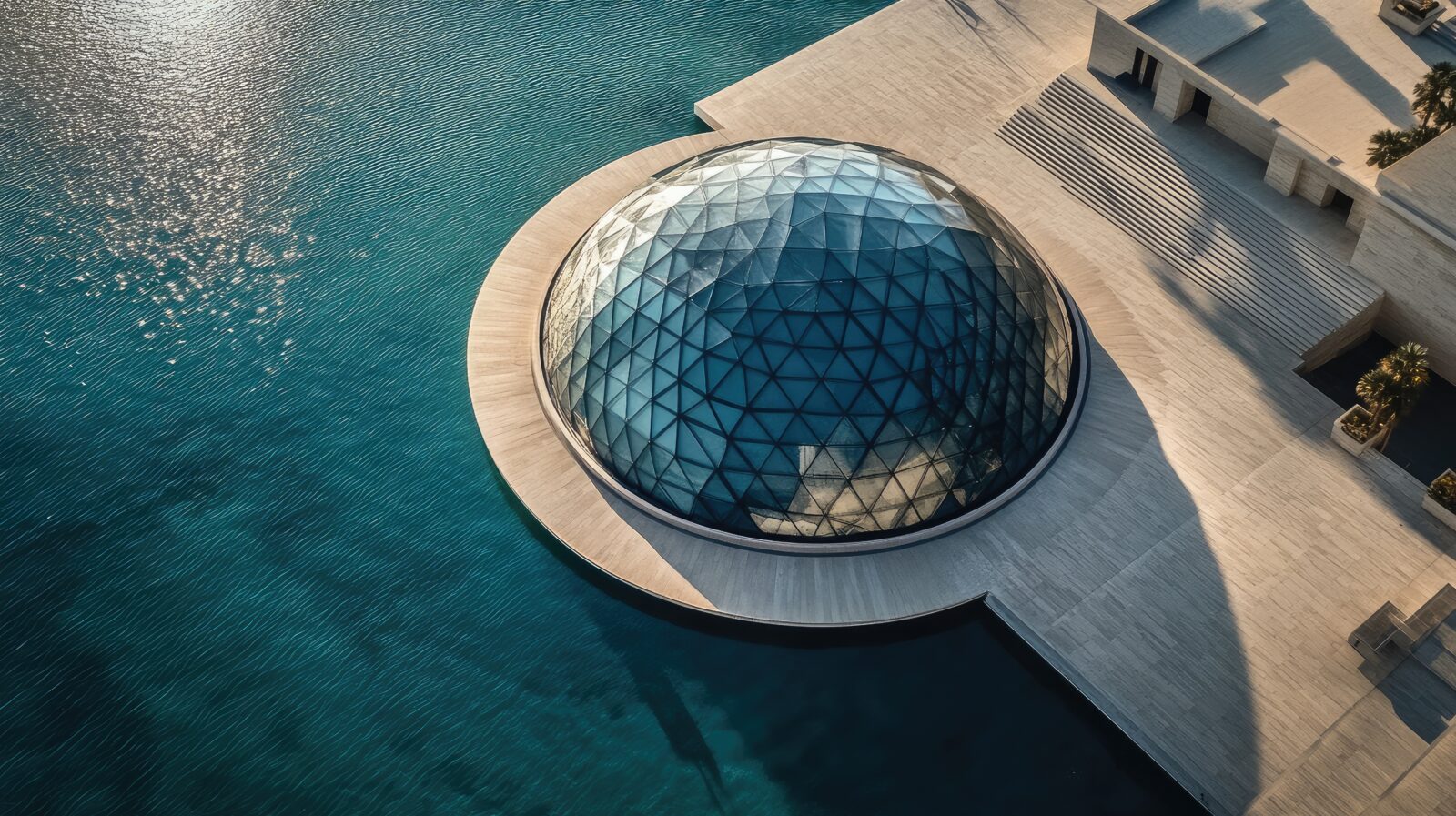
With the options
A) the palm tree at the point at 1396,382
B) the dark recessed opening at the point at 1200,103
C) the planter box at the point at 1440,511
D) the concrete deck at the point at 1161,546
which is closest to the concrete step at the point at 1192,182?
the concrete deck at the point at 1161,546

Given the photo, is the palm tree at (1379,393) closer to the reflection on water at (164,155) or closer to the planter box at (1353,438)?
the planter box at (1353,438)

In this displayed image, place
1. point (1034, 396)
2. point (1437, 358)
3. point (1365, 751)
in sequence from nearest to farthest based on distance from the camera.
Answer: point (1365, 751)
point (1034, 396)
point (1437, 358)

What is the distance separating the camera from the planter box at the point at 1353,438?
119 ft

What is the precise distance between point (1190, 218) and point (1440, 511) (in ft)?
40.4

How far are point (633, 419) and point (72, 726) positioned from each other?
1764 centimetres

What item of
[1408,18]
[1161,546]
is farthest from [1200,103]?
[1161,546]

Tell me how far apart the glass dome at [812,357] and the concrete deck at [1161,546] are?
152 cm

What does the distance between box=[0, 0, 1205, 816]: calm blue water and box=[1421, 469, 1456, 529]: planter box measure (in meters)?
11.7

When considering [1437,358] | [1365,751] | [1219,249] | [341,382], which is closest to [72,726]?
[341,382]

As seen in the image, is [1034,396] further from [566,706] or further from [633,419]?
[566,706]

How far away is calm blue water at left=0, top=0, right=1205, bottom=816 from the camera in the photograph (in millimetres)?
32625

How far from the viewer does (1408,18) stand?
42.9 metres

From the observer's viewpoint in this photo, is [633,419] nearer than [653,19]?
Yes

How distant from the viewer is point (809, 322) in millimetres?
33875
